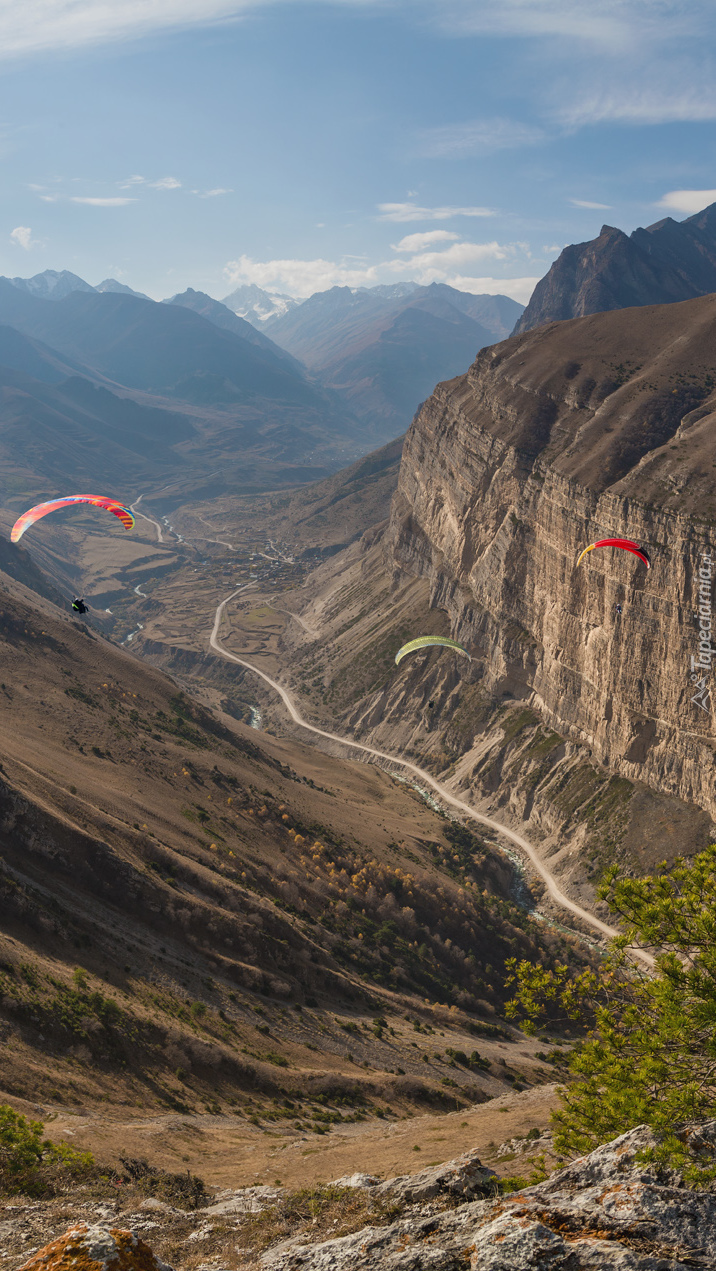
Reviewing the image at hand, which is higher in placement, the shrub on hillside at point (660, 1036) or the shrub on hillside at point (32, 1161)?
the shrub on hillside at point (660, 1036)

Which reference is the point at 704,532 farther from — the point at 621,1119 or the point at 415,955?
the point at 621,1119

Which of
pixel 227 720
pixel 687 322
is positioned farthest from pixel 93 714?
pixel 687 322

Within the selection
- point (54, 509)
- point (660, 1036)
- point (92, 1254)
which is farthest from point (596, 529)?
point (92, 1254)

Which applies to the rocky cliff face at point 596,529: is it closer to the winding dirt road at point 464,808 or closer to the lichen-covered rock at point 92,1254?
the winding dirt road at point 464,808

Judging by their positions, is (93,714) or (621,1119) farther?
(93,714)

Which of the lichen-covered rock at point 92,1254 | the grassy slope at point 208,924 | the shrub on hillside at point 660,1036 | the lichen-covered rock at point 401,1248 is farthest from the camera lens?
the grassy slope at point 208,924

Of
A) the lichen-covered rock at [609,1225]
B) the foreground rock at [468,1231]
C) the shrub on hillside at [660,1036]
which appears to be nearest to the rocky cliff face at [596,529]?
the shrub on hillside at [660,1036]

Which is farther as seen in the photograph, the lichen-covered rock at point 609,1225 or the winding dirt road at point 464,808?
the winding dirt road at point 464,808
